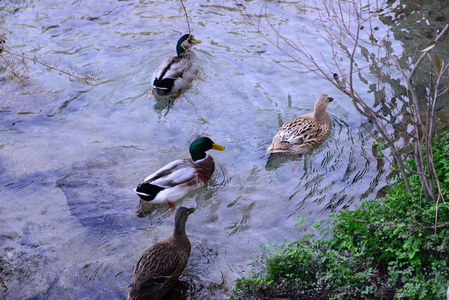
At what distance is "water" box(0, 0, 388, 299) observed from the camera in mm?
5477

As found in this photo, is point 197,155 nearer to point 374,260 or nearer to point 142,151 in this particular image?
point 142,151

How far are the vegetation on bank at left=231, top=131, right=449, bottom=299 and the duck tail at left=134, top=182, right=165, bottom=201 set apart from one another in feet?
6.37

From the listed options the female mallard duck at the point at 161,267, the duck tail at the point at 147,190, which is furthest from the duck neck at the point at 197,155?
the female mallard duck at the point at 161,267

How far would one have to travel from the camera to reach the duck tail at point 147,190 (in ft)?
20.1

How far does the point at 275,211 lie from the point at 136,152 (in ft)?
8.13

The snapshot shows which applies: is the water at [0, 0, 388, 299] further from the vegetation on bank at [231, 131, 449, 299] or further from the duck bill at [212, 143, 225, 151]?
the vegetation on bank at [231, 131, 449, 299]

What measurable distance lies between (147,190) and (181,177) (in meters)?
0.58

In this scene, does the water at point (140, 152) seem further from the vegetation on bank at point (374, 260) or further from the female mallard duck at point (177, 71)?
the vegetation on bank at point (374, 260)

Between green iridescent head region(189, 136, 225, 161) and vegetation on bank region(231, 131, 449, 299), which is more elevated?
vegetation on bank region(231, 131, 449, 299)

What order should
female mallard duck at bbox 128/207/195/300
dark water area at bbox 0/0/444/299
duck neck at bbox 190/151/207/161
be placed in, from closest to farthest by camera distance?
1. female mallard duck at bbox 128/207/195/300
2. dark water area at bbox 0/0/444/299
3. duck neck at bbox 190/151/207/161

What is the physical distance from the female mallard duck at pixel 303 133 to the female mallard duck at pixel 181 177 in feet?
3.01

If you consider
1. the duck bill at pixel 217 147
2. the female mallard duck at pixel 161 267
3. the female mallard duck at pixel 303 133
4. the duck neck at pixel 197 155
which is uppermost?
the female mallard duck at pixel 303 133

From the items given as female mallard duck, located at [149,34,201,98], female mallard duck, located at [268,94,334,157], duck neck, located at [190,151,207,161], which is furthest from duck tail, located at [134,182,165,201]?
female mallard duck, located at [149,34,201,98]

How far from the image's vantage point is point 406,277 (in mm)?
4184
